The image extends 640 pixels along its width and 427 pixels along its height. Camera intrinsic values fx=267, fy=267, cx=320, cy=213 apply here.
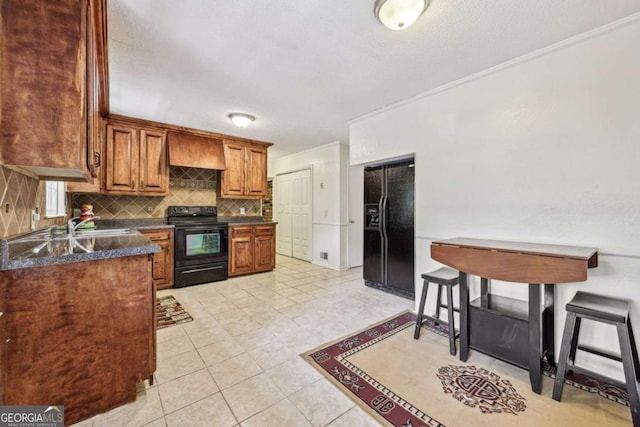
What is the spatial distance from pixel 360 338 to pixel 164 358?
1.62 metres

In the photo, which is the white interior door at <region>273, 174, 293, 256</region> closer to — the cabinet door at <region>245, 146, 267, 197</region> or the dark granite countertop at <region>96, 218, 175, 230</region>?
the cabinet door at <region>245, 146, 267, 197</region>

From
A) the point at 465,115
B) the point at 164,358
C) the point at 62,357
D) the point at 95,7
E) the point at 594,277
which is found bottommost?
the point at 164,358

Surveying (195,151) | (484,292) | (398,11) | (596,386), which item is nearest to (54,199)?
(195,151)

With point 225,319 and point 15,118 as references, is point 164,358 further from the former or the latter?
point 15,118

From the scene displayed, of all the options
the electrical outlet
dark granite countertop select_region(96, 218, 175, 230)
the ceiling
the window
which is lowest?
dark granite countertop select_region(96, 218, 175, 230)

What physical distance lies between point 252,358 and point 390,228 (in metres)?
2.32

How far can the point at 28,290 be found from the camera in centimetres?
130

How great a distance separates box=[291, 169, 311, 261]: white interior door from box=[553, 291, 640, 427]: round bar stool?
4392mm

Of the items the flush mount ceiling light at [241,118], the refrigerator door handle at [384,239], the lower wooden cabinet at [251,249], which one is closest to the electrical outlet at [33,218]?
the flush mount ceiling light at [241,118]

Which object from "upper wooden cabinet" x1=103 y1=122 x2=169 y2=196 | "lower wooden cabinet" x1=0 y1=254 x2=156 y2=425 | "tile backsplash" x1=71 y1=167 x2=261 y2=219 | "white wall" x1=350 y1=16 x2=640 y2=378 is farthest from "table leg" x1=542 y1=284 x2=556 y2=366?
"upper wooden cabinet" x1=103 y1=122 x2=169 y2=196

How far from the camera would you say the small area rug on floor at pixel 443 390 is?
4.98ft

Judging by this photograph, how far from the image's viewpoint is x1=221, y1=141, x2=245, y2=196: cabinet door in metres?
4.54

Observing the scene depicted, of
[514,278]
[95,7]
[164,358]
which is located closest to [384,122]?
[514,278]

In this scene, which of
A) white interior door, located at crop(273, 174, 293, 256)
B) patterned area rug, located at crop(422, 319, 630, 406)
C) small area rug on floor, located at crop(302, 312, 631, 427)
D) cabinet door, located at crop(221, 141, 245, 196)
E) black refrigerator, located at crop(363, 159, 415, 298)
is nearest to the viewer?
small area rug on floor, located at crop(302, 312, 631, 427)
